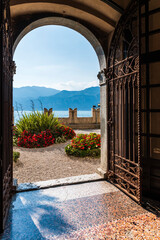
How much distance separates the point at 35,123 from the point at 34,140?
114 cm

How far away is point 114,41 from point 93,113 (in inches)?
449

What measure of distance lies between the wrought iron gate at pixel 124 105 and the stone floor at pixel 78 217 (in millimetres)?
421

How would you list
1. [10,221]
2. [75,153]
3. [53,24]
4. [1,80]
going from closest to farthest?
[1,80] < [10,221] < [53,24] < [75,153]

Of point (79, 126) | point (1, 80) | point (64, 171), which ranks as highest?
point (1, 80)

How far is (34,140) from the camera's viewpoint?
6855mm

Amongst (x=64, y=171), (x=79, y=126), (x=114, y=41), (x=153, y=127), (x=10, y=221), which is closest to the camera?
(x=10, y=221)

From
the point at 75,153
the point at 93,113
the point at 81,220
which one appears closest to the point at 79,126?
the point at 93,113

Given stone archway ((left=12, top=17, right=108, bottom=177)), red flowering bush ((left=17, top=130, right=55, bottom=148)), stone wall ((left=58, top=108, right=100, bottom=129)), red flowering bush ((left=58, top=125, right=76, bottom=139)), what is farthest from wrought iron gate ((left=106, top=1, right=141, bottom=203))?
stone wall ((left=58, top=108, right=100, bottom=129))

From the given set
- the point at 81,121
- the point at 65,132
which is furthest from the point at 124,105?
the point at 81,121

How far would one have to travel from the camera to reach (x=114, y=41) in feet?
10.5

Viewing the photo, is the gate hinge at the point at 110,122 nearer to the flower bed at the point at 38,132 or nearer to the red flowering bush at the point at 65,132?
the flower bed at the point at 38,132

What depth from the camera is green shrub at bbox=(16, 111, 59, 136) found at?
7586mm

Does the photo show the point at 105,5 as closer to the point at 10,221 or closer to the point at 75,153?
the point at 10,221

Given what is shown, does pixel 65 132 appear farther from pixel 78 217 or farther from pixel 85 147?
pixel 78 217
